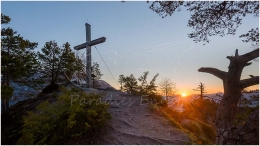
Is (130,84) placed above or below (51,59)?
below

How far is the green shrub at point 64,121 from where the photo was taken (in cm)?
579

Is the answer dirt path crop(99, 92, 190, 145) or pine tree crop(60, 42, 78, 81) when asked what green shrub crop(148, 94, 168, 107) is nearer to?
dirt path crop(99, 92, 190, 145)

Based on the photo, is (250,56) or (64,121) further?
(64,121)

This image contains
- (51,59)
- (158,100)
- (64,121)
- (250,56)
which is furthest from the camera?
(51,59)

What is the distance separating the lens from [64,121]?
6.14 m

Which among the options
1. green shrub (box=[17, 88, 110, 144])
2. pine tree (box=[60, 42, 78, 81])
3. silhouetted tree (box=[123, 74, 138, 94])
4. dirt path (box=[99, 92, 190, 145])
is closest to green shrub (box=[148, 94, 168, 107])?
dirt path (box=[99, 92, 190, 145])

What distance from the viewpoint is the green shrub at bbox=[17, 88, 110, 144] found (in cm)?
579

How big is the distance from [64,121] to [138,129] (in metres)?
2.31

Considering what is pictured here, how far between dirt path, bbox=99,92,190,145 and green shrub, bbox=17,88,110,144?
0.50 metres

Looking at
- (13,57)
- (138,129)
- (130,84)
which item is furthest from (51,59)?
(138,129)

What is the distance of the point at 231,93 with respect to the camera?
11.4ft

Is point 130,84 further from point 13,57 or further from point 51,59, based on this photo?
point 51,59

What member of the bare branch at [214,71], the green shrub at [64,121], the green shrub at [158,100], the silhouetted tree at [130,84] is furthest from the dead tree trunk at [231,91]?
the silhouetted tree at [130,84]

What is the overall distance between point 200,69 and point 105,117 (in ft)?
13.1
